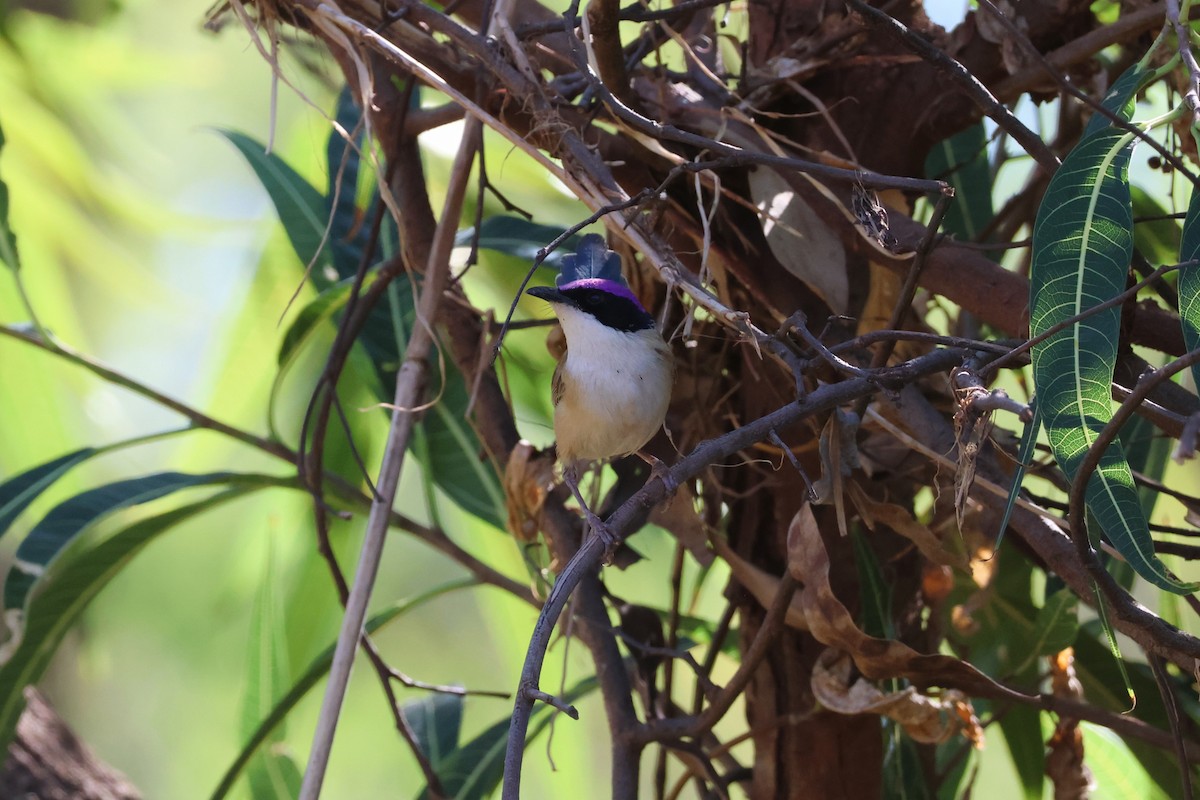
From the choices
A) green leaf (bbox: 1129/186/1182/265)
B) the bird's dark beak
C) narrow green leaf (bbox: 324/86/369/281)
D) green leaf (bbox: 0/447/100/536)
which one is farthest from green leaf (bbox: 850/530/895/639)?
green leaf (bbox: 0/447/100/536)

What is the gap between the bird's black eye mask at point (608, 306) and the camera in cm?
209

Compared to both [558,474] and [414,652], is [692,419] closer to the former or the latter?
[558,474]

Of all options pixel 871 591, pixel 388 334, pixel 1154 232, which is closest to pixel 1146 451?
pixel 1154 232

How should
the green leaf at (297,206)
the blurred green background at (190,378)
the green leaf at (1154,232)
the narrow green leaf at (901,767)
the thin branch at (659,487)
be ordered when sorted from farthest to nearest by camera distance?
the blurred green background at (190,378) → the green leaf at (297,206) → the green leaf at (1154,232) → the narrow green leaf at (901,767) → the thin branch at (659,487)

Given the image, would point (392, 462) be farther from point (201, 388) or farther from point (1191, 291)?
point (201, 388)

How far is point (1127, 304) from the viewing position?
1574mm

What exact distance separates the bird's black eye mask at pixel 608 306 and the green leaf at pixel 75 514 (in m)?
0.96

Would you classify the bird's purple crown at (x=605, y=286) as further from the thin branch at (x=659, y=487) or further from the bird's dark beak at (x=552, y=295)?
the thin branch at (x=659, y=487)

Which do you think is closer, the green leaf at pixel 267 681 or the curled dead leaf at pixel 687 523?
the curled dead leaf at pixel 687 523

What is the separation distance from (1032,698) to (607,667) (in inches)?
29.9

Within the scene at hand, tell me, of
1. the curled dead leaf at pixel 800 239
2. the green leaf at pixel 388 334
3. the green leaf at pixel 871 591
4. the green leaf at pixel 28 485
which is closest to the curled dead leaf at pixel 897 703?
the green leaf at pixel 871 591

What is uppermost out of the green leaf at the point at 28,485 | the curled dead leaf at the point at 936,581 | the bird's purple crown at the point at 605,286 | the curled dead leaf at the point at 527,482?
the bird's purple crown at the point at 605,286

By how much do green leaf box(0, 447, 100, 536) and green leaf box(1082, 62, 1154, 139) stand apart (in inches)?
91.0

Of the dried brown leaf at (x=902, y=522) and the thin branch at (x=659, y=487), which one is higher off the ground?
the dried brown leaf at (x=902, y=522)
